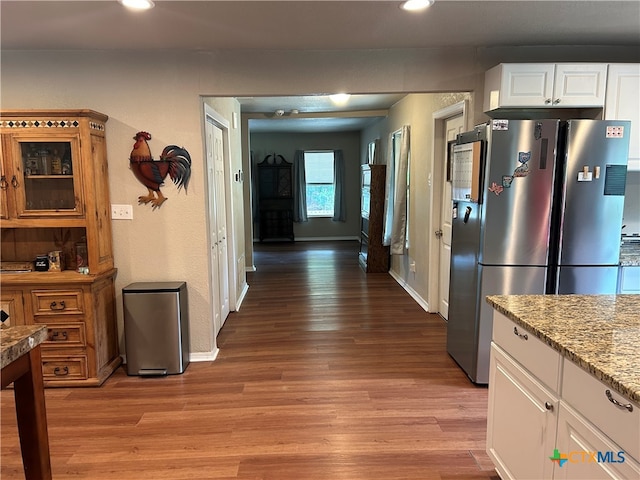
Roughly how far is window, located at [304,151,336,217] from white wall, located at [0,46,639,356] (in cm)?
671

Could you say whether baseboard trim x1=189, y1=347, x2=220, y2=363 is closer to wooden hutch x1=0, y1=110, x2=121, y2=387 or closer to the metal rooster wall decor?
wooden hutch x1=0, y1=110, x2=121, y2=387

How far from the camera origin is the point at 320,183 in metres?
9.97

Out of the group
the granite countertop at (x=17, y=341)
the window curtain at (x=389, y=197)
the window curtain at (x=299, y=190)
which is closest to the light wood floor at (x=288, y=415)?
the granite countertop at (x=17, y=341)

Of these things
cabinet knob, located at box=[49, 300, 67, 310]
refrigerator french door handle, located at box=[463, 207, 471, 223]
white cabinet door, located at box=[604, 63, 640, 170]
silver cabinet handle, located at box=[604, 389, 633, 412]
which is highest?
white cabinet door, located at box=[604, 63, 640, 170]

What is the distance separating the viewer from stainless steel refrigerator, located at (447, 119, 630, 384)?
2.66m

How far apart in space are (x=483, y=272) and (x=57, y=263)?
3.01 meters

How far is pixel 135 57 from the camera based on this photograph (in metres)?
3.07

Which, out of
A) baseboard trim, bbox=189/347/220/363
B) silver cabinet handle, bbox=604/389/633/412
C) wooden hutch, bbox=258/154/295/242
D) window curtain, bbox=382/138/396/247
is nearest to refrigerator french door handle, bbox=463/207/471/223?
silver cabinet handle, bbox=604/389/633/412

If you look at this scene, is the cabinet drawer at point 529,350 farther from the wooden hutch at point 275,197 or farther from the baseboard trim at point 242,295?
the wooden hutch at point 275,197

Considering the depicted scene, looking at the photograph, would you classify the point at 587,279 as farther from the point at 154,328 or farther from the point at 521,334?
the point at 154,328

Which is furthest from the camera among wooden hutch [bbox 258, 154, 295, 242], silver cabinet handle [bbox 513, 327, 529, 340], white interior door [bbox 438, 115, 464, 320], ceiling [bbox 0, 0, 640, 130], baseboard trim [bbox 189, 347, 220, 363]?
wooden hutch [bbox 258, 154, 295, 242]

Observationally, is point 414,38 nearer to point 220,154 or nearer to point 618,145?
point 618,145

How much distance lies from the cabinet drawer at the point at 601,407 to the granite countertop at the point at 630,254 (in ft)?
Answer: 6.09

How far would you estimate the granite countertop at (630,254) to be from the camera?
2.84 metres
